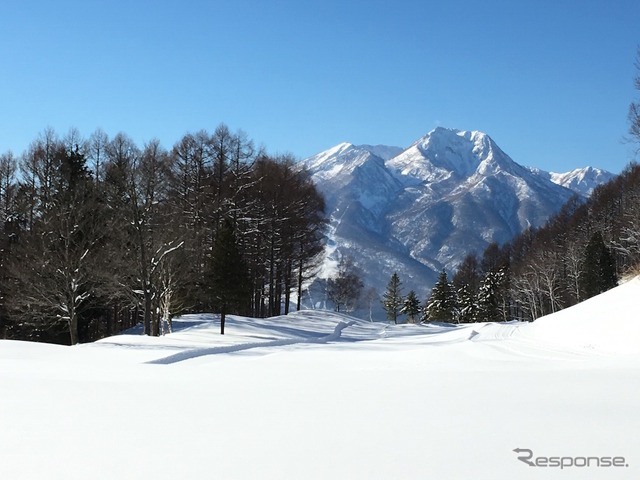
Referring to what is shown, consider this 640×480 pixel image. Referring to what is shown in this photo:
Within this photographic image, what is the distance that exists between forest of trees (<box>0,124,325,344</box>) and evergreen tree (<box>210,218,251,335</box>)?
0.18ft

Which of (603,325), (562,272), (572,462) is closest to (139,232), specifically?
(603,325)

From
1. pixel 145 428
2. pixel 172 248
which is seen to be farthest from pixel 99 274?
pixel 145 428

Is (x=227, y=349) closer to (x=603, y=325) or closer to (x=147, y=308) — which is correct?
(x=147, y=308)

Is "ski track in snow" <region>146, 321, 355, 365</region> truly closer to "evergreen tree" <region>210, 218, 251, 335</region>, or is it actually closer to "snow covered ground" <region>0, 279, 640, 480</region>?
"snow covered ground" <region>0, 279, 640, 480</region>

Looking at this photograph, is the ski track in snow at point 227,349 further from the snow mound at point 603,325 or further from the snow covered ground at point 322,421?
the snow mound at point 603,325

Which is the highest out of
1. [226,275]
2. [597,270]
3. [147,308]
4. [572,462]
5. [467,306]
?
[597,270]

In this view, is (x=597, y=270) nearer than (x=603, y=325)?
No

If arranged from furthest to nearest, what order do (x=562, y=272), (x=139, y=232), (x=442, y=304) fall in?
1. (x=562, y=272)
2. (x=442, y=304)
3. (x=139, y=232)

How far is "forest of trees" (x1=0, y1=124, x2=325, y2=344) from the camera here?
27297mm

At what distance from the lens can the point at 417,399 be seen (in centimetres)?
825

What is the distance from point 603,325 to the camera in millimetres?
20406

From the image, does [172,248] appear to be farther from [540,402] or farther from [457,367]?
[540,402]

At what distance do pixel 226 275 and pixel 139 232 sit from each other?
490 cm

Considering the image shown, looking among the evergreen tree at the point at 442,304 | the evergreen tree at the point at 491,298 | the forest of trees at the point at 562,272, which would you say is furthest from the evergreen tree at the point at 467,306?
the evergreen tree at the point at 442,304
